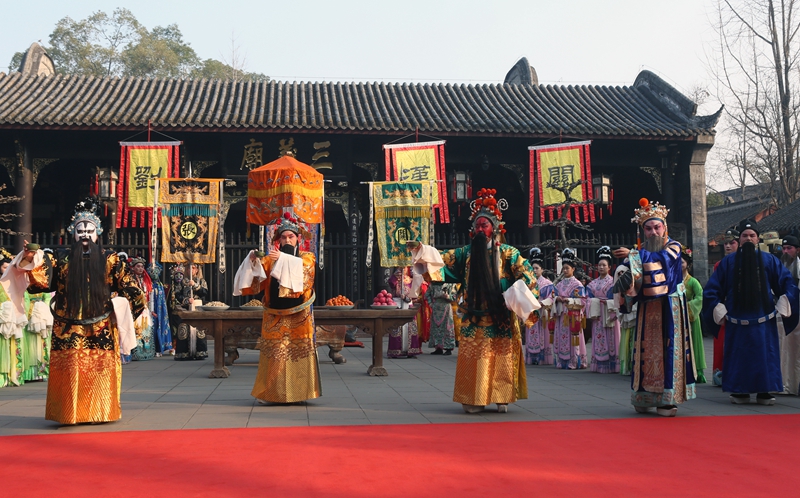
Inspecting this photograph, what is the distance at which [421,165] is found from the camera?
1419cm

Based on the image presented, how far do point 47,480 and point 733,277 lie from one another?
5.69m

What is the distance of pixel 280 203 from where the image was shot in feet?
42.5

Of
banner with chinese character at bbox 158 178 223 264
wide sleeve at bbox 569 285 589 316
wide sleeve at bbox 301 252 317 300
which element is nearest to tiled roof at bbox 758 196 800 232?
wide sleeve at bbox 569 285 589 316

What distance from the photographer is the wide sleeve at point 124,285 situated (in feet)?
19.3

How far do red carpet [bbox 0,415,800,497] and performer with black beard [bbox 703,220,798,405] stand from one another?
1.03 m

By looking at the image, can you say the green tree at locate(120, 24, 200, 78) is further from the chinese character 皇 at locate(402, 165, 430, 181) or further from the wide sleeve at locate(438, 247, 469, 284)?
the wide sleeve at locate(438, 247, 469, 284)

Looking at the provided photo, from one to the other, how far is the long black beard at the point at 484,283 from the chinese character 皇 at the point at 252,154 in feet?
30.6

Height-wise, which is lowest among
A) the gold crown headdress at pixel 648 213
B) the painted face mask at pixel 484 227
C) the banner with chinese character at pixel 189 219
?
the painted face mask at pixel 484 227

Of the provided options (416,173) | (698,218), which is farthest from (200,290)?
(698,218)

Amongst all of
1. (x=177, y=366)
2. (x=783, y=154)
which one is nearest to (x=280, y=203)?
(x=177, y=366)

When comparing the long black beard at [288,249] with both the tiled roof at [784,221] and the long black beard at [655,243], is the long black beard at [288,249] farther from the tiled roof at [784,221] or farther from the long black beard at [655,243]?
the tiled roof at [784,221]

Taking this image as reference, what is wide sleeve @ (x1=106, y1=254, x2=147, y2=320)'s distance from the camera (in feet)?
19.3

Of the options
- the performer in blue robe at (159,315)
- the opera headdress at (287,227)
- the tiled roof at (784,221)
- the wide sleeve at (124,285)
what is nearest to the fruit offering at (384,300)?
the performer in blue robe at (159,315)

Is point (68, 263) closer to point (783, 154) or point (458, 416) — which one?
point (458, 416)
